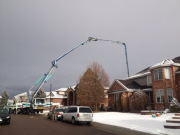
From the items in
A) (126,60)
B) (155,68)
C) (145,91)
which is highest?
(126,60)

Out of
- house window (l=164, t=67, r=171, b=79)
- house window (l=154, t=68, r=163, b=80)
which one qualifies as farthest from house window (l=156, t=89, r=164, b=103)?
house window (l=164, t=67, r=171, b=79)

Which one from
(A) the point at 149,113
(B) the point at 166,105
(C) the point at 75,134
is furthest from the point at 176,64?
(C) the point at 75,134

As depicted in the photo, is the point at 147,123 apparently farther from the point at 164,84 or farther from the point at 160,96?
the point at 160,96

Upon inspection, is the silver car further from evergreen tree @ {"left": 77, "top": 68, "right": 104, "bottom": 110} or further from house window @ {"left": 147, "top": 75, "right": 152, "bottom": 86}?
evergreen tree @ {"left": 77, "top": 68, "right": 104, "bottom": 110}

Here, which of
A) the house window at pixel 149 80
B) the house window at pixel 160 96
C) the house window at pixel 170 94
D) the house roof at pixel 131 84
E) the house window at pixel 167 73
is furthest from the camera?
the house roof at pixel 131 84

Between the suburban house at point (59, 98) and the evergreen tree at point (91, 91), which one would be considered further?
the suburban house at point (59, 98)

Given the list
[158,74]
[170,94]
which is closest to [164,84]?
[170,94]

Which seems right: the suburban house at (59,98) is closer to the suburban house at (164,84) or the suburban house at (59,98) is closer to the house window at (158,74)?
the suburban house at (164,84)

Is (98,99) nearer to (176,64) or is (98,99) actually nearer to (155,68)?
(155,68)

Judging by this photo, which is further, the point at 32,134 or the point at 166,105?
the point at 166,105

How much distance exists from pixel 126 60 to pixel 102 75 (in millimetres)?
9205

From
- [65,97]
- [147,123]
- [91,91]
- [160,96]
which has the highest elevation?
[91,91]

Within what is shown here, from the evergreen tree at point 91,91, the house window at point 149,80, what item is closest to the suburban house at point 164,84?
the house window at point 149,80

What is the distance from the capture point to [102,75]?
35.8m
